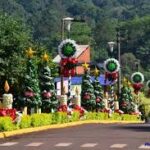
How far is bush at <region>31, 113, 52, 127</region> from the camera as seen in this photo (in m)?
31.4

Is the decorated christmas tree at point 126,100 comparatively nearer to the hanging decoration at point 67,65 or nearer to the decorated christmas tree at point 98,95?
the decorated christmas tree at point 98,95

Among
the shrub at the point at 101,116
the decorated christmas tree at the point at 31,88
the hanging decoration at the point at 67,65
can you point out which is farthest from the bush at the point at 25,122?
the shrub at the point at 101,116

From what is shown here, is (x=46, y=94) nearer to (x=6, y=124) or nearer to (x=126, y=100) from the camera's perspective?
(x=6, y=124)

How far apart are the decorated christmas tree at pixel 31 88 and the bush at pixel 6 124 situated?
12.0m

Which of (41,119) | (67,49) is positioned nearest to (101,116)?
(67,49)

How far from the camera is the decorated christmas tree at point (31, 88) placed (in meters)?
40.0

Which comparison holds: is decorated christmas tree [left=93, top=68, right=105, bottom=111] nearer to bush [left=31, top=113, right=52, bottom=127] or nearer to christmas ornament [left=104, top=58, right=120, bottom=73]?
christmas ornament [left=104, top=58, right=120, bottom=73]

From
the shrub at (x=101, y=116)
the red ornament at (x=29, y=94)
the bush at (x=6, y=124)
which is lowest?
the bush at (x=6, y=124)

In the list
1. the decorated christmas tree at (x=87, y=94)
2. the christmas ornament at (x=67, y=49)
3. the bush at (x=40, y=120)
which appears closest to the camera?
the bush at (x=40, y=120)

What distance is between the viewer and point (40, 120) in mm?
32469

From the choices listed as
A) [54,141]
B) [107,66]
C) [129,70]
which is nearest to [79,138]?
[54,141]

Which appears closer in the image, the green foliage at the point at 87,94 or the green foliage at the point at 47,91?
the green foliage at the point at 47,91

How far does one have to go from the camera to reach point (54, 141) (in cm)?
2206

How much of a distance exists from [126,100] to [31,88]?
29.4 m
